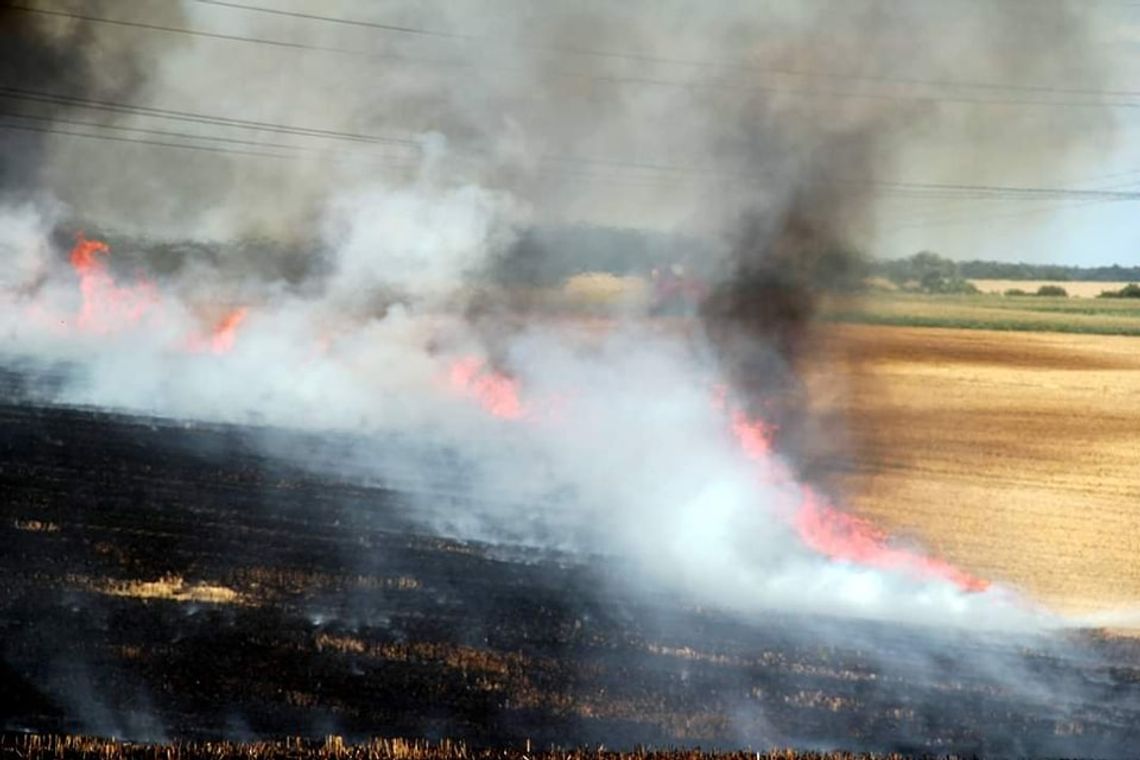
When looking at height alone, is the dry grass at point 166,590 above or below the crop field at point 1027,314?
below

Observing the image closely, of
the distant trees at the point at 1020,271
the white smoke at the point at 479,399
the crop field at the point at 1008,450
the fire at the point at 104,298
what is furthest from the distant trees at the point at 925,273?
the fire at the point at 104,298

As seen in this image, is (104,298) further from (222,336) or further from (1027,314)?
(1027,314)

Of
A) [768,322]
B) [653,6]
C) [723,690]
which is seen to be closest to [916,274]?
[768,322]

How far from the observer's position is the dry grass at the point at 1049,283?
929 inches

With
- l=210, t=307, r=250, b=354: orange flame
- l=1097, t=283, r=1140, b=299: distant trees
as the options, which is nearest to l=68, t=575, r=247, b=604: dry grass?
l=210, t=307, r=250, b=354: orange flame

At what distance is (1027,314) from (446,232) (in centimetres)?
1490

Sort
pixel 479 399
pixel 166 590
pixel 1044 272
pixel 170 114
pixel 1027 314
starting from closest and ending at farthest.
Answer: pixel 166 590 → pixel 479 399 → pixel 170 114 → pixel 1044 272 → pixel 1027 314

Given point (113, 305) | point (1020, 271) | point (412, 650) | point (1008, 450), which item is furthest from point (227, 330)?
point (1020, 271)

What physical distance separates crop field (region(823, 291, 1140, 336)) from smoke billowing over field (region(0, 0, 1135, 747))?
15.2ft

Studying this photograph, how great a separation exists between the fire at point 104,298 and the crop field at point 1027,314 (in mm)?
15692

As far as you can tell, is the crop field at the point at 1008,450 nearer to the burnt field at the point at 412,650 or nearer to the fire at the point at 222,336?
the burnt field at the point at 412,650

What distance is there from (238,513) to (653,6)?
38.0 ft

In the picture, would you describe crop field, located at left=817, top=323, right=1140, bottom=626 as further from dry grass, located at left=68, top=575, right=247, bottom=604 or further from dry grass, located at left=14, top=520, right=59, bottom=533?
dry grass, located at left=14, top=520, right=59, bottom=533

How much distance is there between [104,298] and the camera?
21.4 m
